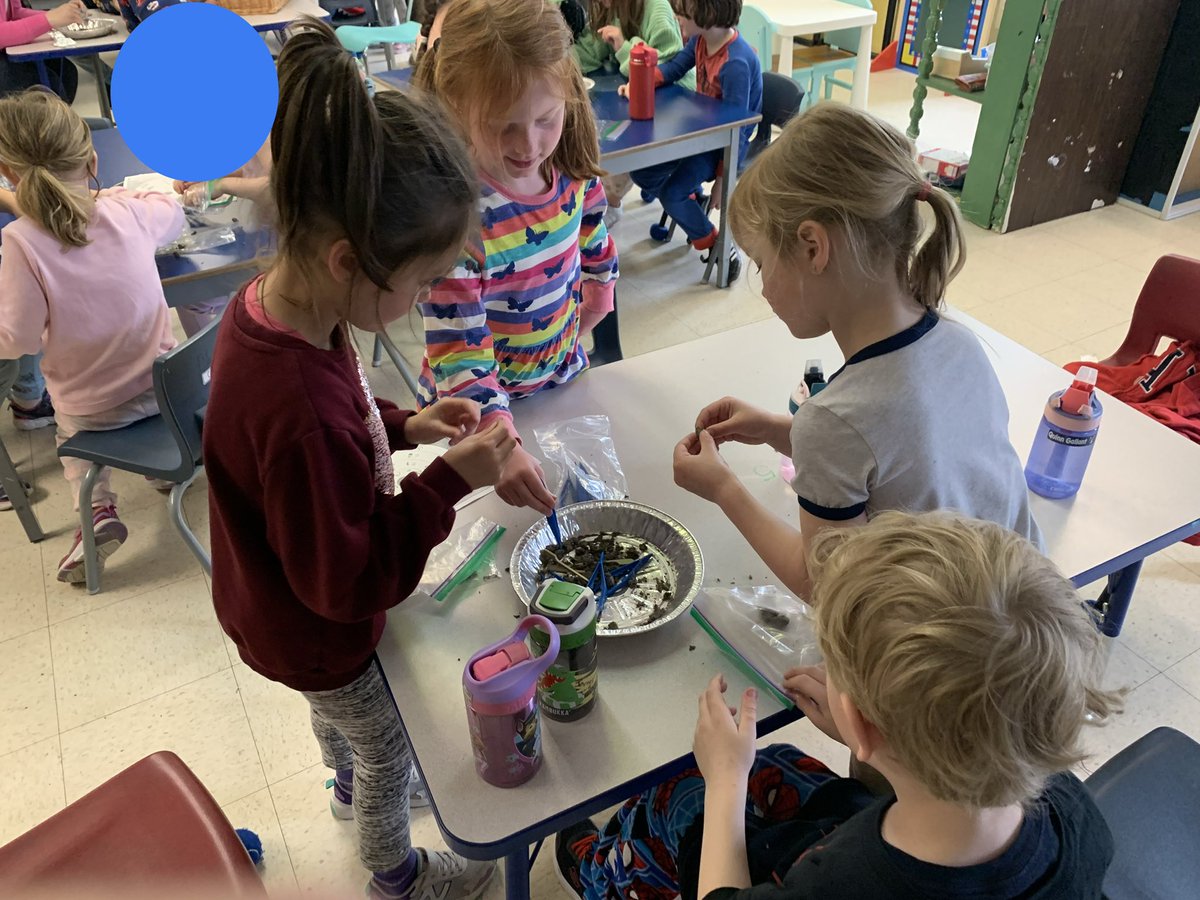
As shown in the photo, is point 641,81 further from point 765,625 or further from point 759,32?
point 765,625

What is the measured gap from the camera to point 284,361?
903 millimetres

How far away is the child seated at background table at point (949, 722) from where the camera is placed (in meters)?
0.71

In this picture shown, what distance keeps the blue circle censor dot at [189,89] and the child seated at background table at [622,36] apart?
2818mm

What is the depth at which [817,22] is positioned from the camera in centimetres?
427

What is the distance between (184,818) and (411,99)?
0.94m

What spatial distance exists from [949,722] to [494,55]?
114 cm

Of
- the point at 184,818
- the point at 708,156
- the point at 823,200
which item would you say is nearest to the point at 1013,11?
the point at 708,156

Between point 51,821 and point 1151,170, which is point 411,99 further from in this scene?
point 1151,170

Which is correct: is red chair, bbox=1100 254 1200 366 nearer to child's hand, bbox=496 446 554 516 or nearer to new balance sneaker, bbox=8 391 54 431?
child's hand, bbox=496 446 554 516

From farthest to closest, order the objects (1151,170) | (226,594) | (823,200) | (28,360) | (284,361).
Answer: (1151,170), (28,360), (226,594), (823,200), (284,361)

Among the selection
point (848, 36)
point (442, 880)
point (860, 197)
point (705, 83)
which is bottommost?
point (442, 880)

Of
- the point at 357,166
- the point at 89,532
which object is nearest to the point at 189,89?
the point at 357,166

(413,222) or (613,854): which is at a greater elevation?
(413,222)

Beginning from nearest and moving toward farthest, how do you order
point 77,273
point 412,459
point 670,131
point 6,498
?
1. point 412,459
2. point 77,273
3. point 6,498
4. point 670,131
